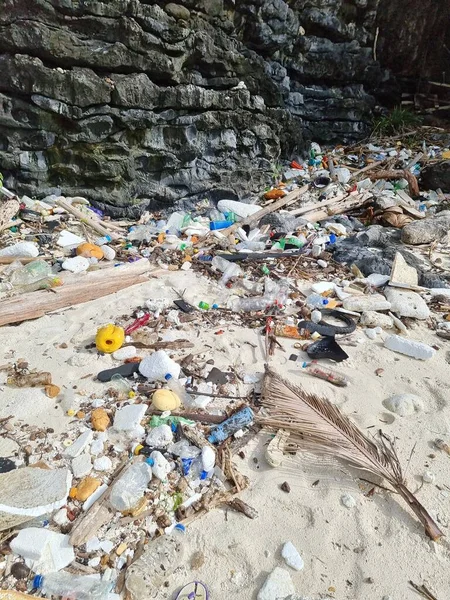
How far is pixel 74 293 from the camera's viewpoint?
11.7 ft

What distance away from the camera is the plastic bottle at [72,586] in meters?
1.61

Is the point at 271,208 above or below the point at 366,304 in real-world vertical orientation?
below

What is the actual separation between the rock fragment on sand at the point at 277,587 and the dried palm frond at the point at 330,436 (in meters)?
0.61

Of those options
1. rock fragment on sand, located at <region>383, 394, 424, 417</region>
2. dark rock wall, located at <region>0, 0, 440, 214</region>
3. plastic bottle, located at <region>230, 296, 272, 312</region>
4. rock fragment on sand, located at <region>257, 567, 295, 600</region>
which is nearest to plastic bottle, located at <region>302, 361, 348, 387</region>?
rock fragment on sand, located at <region>383, 394, 424, 417</region>

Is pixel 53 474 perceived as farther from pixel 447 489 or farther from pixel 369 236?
pixel 369 236

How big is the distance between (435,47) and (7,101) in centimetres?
845

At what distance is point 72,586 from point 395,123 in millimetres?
9282

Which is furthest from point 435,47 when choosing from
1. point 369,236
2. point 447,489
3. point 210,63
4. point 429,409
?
point 447,489

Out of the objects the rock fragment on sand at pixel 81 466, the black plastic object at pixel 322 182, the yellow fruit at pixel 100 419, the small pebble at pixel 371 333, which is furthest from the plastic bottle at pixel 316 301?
the black plastic object at pixel 322 182

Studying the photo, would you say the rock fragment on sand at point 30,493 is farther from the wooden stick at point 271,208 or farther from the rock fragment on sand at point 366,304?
the wooden stick at point 271,208

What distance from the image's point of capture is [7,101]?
504cm

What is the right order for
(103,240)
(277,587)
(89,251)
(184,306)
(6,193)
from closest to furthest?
1. (277,587)
2. (184,306)
3. (89,251)
4. (103,240)
5. (6,193)

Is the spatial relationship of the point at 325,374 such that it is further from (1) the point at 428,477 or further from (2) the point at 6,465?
(2) the point at 6,465

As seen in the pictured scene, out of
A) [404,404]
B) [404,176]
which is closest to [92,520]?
[404,404]
